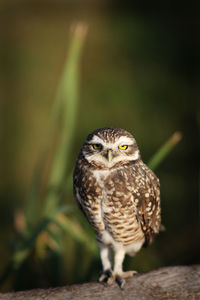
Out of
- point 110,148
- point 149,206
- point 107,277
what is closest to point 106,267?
point 107,277

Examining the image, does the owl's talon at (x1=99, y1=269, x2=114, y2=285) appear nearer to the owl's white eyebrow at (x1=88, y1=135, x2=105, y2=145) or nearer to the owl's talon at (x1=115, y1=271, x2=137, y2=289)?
the owl's talon at (x1=115, y1=271, x2=137, y2=289)

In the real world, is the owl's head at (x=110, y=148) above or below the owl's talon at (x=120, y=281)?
above

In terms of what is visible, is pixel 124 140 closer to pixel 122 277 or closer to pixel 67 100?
pixel 122 277

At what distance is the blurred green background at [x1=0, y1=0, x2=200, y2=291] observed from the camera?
143 cm

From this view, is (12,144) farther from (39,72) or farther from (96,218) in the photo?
(96,218)

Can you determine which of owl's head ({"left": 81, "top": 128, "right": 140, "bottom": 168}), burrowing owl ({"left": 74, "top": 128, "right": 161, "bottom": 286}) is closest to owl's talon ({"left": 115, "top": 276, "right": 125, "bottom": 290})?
burrowing owl ({"left": 74, "top": 128, "right": 161, "bottom": 286})

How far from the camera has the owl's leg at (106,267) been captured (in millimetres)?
834

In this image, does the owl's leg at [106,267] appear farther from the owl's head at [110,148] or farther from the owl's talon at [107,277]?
the owl's head at [110,148]

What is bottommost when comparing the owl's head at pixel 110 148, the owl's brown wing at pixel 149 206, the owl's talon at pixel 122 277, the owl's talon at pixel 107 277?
the owl's talon at pixel 107 277

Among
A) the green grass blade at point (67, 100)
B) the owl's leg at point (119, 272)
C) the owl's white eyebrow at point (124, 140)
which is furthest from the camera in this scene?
the green grass blade at point (67, 100)

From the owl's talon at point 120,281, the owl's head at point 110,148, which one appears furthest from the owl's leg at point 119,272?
the owl's head at point 110,148

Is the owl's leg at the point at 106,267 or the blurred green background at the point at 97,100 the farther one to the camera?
the blurred green background at the point at 97,100

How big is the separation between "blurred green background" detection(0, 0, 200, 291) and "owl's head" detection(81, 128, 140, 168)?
473 millimetres

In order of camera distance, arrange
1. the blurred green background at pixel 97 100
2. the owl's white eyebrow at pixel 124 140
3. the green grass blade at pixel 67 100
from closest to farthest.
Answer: the owl's white eyebrow at pixel 124 140
the green grass blade at pixel 67 100
the blurred green background at pixel 97 100
